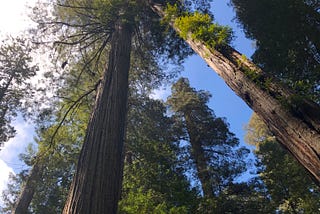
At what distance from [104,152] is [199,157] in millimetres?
10226

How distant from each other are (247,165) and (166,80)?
22.1 ft

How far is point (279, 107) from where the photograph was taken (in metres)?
2.45

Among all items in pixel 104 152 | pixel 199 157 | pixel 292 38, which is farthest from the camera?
pixel 199 157

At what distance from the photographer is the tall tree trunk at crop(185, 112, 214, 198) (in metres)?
11.3

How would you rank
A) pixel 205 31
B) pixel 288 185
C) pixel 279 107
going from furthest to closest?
pixel 288 185 < pixel 205 31 < pixel 279 107

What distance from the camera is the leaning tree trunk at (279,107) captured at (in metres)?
2.04

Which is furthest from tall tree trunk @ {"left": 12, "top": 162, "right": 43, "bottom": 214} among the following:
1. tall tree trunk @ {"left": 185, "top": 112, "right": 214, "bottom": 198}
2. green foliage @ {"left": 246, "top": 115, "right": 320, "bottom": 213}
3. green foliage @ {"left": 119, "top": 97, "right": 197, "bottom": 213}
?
green foliage @ {"left": 246, "top": 115, "right": 320, "bottom": 213}

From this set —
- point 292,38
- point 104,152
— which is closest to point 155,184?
point 104,152

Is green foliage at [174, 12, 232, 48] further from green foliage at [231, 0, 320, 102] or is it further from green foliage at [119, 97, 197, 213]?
green foliage at [231, 0, 320, 102]

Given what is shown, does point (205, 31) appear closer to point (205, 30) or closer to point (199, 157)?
point (205, 30)

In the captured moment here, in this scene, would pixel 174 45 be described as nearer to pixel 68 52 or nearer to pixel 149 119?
pixel 68 52

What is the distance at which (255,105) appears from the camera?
2713 millimetres

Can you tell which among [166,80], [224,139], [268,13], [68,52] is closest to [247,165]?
[224,139]

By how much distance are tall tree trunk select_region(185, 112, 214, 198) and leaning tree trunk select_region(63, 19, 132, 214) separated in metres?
6.95
